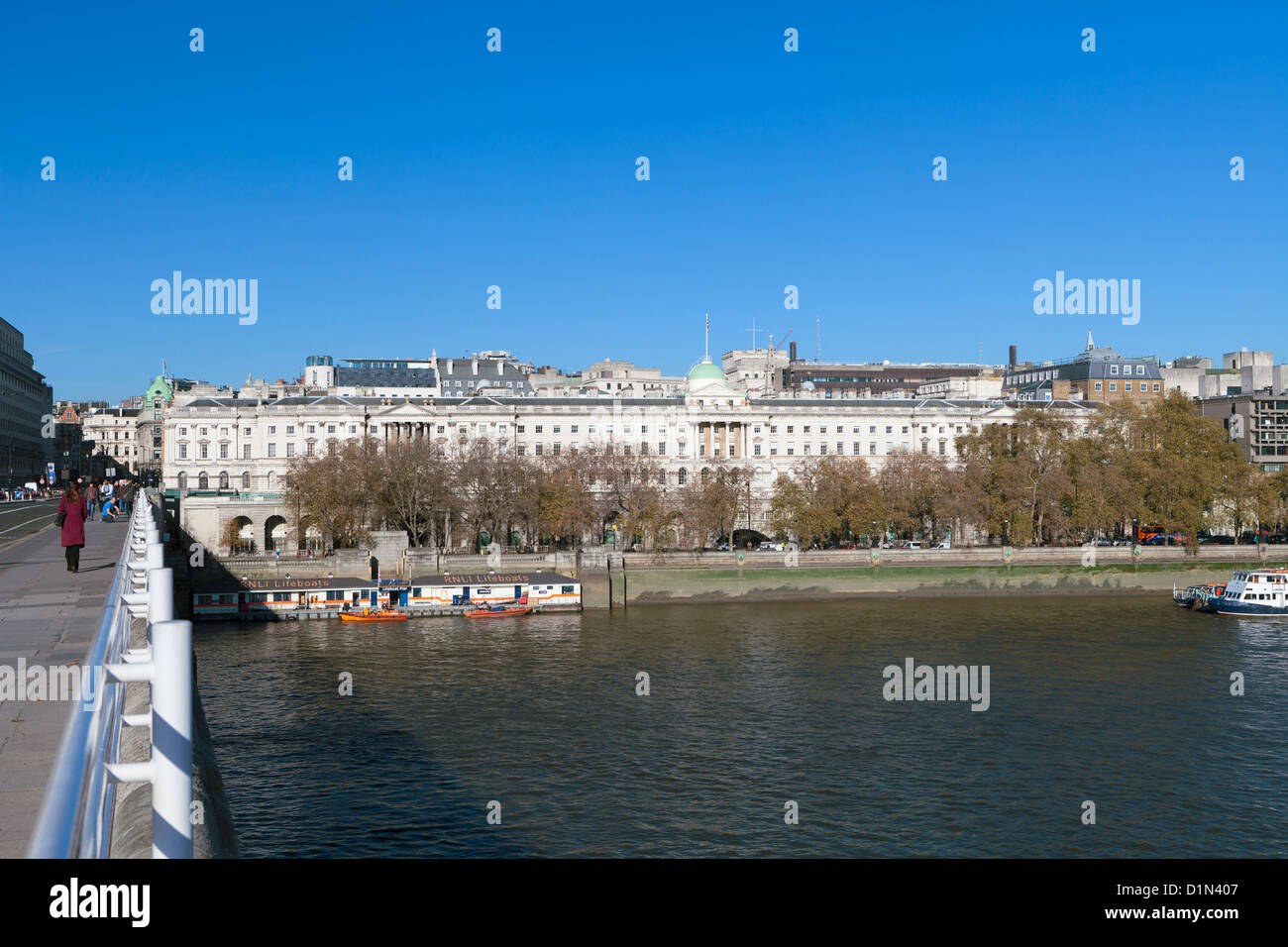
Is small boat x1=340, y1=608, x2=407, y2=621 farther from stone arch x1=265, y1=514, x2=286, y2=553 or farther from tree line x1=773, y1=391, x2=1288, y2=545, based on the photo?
tree line x1=773, y1=391, x2=1288, y2=545

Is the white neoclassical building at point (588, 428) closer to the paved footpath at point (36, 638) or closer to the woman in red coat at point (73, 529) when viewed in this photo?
the paved footpath at point (36, 638)

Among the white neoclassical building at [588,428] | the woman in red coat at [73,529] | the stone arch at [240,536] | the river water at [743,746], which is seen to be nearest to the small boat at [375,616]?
the river water at [743,746]

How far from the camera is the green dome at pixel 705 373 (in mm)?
97000

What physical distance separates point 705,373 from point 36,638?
86573 millimetres

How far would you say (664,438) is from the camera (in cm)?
9488

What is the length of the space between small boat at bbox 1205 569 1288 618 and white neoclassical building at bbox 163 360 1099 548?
35.3m

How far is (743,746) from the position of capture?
91.5 ft

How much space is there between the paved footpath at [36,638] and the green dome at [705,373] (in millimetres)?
70906

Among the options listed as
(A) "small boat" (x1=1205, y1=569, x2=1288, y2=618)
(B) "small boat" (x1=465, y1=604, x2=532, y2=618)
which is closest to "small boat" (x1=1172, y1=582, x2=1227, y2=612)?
(A) "small boat" (x1=1205, y1=569, x2=1288, y2=618)

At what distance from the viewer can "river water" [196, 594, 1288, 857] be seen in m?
21.5

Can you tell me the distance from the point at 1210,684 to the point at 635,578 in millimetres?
31723

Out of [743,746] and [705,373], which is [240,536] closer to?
[705,373]

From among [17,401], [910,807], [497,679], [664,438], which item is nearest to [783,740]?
[910,807]

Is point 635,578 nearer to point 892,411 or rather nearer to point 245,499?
point 245,499
